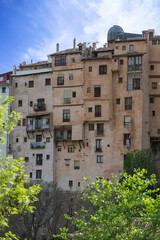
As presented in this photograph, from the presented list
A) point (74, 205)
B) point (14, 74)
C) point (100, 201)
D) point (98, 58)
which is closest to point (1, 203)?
point (100, 201)

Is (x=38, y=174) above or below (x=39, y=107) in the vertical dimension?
below

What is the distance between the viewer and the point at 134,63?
225ft

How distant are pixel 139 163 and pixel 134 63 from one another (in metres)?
17.4

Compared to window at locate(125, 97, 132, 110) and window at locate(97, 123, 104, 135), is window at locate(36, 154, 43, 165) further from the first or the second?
window at locate(125, 97, 132, 110)

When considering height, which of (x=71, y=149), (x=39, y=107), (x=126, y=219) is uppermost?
(x=39, y=107)

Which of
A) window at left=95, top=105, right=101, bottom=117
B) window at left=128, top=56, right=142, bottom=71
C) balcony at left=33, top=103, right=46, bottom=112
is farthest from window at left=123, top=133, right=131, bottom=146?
balcony at left=33, top=103, right=46, bottom=112

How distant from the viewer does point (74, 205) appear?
198 feet

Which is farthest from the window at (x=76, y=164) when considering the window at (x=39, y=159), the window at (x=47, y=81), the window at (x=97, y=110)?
the window at (x=47, y=81)

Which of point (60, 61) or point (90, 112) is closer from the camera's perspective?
point (90, 112)

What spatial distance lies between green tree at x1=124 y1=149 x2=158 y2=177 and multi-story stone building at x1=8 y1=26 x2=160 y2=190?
14.3ft

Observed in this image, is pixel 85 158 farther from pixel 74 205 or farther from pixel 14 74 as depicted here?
pixel 14 74

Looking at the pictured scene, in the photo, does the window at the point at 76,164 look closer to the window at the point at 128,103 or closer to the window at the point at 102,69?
the window at the point at 128,103

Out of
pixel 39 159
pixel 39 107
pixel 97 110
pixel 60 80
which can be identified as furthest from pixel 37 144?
pixel 97 110

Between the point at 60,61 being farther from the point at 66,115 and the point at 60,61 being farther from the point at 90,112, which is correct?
the point at 90,112
